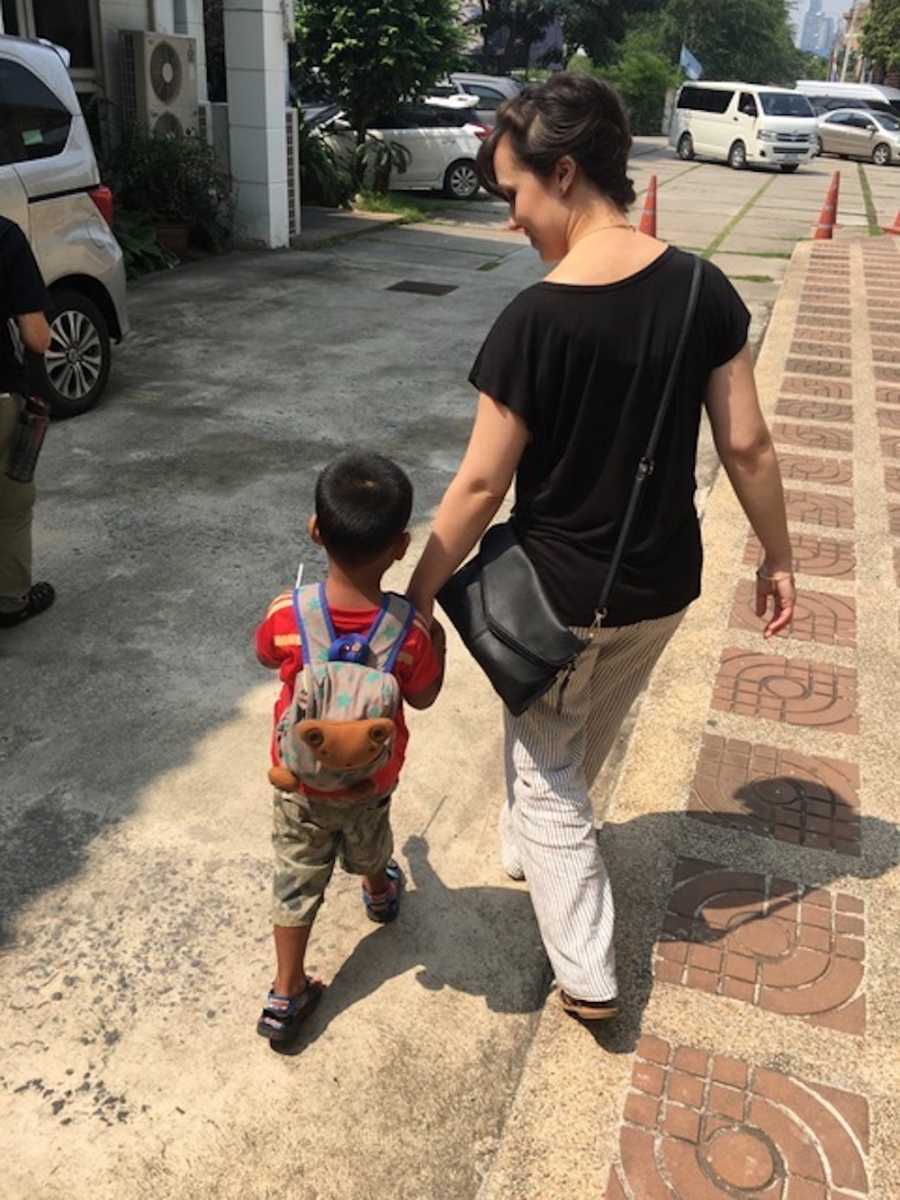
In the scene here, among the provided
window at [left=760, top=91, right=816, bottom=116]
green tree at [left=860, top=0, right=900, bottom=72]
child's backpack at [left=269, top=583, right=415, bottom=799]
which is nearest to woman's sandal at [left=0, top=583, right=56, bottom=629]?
child's backpack at [left=269, top=583, right=415, bottom=799]

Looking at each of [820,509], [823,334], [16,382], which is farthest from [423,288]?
[16,382]

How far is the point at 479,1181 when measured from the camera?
2096 mm

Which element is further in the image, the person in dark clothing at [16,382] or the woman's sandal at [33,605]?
the woman's sandal at [33,605]

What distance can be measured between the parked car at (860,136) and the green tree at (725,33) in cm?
2680

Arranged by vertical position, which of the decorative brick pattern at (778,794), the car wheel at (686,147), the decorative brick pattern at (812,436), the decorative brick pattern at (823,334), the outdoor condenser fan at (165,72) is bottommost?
the decorative brick pattern at (778,794)

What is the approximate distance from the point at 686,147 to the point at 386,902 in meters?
29.0

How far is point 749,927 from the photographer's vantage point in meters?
2.72

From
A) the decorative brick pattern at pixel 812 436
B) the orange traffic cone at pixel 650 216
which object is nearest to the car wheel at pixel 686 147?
Result: the orange traffic cone at pixel 650 216

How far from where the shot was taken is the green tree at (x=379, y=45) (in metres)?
13.1

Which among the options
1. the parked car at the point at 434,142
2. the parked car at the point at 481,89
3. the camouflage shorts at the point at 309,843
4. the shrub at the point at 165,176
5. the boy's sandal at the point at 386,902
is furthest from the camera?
the parked car at the point at 481,89

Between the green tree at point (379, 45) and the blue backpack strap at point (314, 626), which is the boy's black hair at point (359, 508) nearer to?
the blue backpack strap at point (314, 626)

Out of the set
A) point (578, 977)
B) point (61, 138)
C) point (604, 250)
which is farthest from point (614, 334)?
point (61, 138)

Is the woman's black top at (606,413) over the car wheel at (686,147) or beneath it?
over

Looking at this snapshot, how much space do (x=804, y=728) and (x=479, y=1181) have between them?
1959 mm
